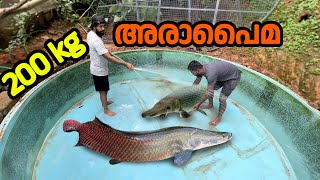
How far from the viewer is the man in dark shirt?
4.23 metres

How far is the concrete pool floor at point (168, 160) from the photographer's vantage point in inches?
152

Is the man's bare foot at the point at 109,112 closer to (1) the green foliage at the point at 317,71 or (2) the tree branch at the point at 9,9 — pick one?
(2) the tree branch at the point at 9,9

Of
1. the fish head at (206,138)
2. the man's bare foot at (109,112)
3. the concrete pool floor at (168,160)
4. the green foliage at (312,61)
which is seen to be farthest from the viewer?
the green foliage at (312,61)

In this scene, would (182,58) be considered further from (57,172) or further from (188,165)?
(57,172)

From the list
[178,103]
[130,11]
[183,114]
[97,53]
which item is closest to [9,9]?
[130,11]

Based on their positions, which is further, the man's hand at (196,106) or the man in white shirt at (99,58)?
the man's hand at (196,106)

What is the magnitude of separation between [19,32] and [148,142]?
400 centimetres

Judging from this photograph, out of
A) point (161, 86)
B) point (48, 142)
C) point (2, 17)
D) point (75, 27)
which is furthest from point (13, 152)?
point (75, 27)

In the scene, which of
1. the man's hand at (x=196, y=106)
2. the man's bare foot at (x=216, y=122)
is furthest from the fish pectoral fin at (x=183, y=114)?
the man's bare foot at (x=216, y=122)

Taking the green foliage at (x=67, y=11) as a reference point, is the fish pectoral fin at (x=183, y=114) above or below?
below

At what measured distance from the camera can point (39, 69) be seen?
5578 millimetres

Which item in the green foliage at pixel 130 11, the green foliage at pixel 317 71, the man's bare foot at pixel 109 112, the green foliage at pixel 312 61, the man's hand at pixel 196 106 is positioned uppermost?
the green foliage at pixel 130 11

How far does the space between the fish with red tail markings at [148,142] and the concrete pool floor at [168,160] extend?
0.10m

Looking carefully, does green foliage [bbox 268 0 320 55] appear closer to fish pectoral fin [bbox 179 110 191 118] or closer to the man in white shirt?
fish pectoral fin [bbox 179 110 191 118]
